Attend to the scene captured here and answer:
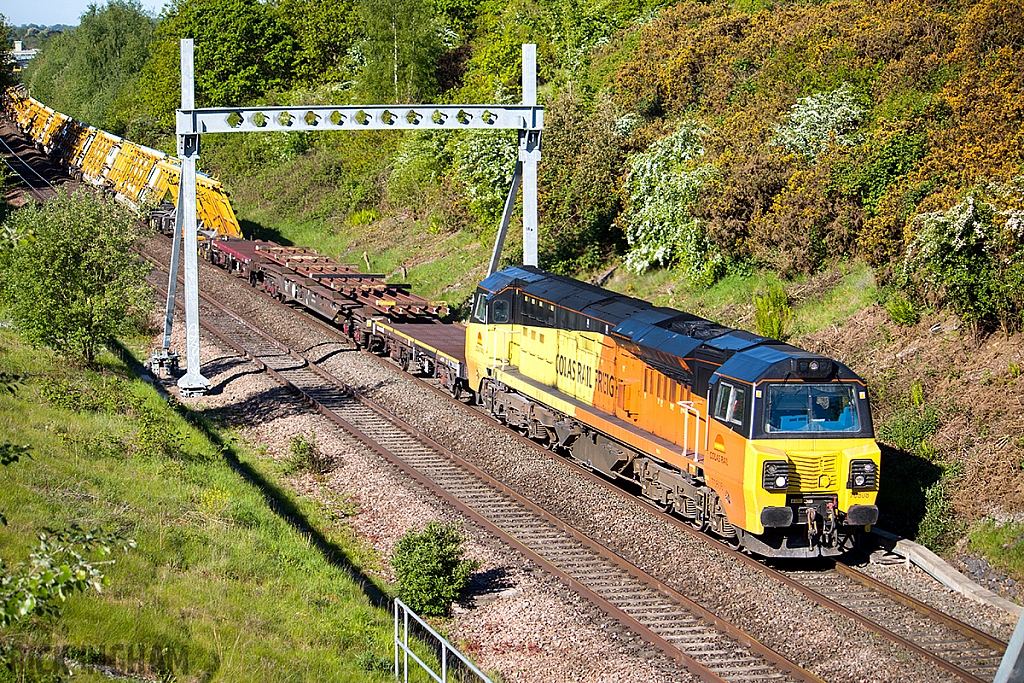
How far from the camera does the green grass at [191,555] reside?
10.7 meters

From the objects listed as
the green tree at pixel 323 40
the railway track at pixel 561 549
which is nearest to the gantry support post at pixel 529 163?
the railway track at pixel 561 549

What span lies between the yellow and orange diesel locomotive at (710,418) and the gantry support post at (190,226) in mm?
8077

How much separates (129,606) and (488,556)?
5.88 meters

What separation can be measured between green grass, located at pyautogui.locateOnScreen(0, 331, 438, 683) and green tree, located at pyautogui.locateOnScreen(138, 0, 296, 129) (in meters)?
43.0

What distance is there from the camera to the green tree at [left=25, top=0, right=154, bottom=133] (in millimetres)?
76688

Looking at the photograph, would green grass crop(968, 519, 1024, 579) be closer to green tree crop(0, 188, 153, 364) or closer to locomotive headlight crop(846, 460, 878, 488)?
locomotive headlight crop(846, 460, 878, 488)

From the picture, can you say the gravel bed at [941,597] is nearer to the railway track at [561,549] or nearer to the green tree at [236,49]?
the railway track at [561,549]

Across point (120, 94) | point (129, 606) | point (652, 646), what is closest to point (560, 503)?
point (652, 646)

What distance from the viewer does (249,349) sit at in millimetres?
28234

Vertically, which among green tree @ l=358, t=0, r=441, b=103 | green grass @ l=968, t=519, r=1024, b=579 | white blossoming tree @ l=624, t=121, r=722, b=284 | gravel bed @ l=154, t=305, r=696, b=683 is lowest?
gravel bed @ l=154, t=305, r=696, b=683

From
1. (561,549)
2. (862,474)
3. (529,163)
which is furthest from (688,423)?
(529,163)

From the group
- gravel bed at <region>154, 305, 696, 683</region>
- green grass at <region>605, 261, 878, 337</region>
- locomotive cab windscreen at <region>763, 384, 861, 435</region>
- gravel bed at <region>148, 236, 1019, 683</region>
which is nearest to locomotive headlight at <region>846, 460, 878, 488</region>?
locomotive cab windscreen at <region>763, 384, 861, 435</region>

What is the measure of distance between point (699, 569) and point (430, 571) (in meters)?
4.00

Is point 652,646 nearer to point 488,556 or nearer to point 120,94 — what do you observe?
point 488,556
